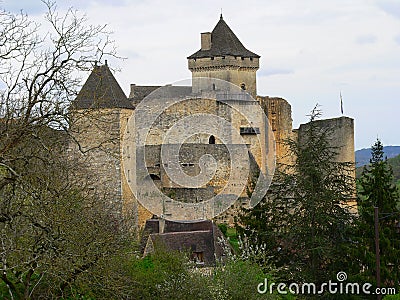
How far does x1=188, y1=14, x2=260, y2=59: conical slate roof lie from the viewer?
40562mm

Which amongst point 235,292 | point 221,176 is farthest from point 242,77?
point 235,292

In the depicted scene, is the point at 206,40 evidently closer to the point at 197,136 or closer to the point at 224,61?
the point at 224,61

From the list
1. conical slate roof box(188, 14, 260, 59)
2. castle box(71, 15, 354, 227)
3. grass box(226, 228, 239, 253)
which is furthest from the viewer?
conical slate roof box(188, 14, 260, 59)

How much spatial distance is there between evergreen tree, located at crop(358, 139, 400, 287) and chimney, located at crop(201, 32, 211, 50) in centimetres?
2467

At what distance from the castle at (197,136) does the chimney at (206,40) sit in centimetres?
5

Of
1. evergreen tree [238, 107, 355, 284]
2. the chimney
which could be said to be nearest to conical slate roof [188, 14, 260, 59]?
the chimney

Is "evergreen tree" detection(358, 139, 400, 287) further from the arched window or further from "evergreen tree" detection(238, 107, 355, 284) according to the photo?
the arched window

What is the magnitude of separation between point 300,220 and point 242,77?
2516 cm

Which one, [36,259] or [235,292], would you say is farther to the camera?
[235,292]

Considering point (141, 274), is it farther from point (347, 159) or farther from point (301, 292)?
point (347, 159)

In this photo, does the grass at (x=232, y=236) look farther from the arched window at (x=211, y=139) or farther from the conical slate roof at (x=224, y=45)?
the conical slate roof at (x=224, y=45)

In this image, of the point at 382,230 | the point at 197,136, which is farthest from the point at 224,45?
the point at 382,230

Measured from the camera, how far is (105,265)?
13336 millimetres

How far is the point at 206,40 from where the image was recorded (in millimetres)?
40875
